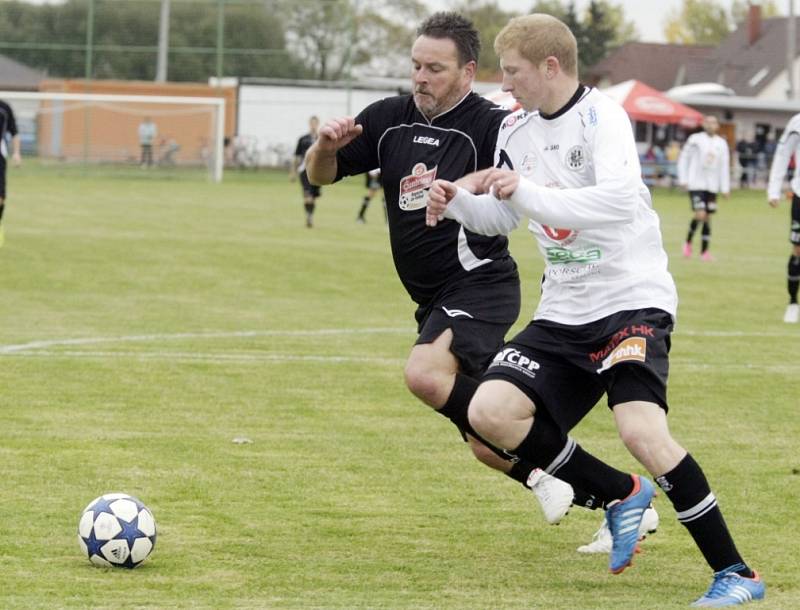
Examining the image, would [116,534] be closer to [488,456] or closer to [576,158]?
[488,456]

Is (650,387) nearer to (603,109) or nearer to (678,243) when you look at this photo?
(603,109)

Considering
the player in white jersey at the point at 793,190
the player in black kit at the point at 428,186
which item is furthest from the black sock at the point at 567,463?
the player in white jersey at the point at 793,190

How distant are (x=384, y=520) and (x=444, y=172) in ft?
5.13

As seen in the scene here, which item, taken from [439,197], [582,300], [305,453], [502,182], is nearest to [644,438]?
[582,300]

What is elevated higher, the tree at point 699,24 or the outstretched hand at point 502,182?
the tree at point 699,24

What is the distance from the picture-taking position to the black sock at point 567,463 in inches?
225

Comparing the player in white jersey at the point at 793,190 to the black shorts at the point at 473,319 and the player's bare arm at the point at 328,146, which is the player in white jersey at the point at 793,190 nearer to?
the black shorts at the point at 473,319

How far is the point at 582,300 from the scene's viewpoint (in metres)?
5.55

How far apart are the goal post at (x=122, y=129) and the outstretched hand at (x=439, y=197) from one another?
41.8 m

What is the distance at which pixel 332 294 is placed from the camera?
55.3 feet

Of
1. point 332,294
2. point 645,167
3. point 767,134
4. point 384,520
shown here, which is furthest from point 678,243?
point 767,134

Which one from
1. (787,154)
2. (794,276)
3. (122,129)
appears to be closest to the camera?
(787,154)

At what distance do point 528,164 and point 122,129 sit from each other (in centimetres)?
4480

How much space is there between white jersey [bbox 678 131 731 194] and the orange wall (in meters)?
→ 27.9
